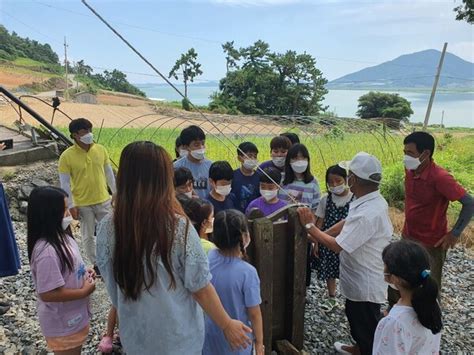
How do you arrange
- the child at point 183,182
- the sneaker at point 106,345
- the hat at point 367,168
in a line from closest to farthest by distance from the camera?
1. the hat at point 367,168
2. the sneaker at point 106,345
3. the child at point 183,182

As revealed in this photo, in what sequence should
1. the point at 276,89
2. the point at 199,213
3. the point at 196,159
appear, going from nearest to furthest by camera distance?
the point at 199,213
the point at 196,159
the point at 276,89

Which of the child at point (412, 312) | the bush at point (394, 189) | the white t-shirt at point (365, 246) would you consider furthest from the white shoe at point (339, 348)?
the bush at point (394, 189)

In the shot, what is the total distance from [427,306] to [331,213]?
1975 mm

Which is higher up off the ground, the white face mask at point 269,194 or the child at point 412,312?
the white face mask at point 269,194

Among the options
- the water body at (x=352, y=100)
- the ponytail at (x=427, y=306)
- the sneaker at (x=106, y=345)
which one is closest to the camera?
the ponytail at (x=427, y=306)

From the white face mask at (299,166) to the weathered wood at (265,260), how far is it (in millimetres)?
1482

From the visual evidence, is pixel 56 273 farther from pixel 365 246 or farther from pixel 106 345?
pixel 365 246

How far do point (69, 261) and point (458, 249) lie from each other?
19.6 feet

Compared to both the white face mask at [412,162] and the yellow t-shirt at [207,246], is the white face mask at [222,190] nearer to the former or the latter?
the yellow t-shirt at [207,246]

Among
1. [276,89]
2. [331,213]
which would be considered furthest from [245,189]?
[276,89]

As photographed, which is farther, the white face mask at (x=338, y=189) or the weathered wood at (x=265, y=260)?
the white face mask at (x=338, y=189)

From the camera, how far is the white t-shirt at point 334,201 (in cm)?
387

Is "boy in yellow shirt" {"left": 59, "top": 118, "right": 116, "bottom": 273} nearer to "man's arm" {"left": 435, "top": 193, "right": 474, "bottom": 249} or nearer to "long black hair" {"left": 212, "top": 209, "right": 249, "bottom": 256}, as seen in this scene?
"long black hair" {"left": 212, "top": 209, "right": 249, "bottom": 256}

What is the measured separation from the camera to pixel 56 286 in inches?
87.4
